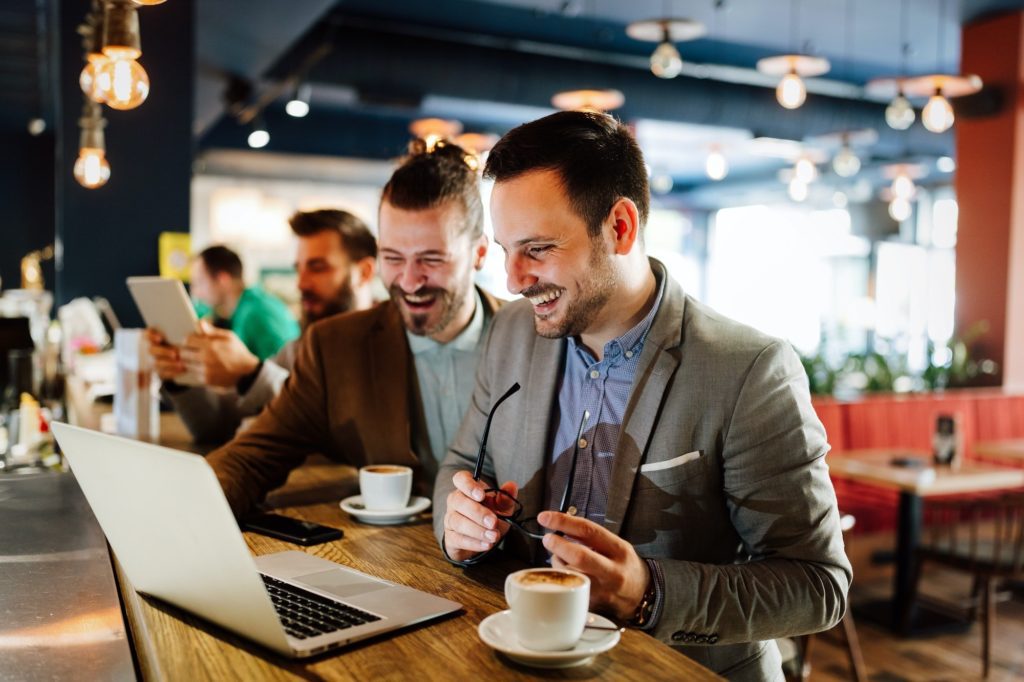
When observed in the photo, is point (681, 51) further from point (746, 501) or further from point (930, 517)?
point (746, 501)

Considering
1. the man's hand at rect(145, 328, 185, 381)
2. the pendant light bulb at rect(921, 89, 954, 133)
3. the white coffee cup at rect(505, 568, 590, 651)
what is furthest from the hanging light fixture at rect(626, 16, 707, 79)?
the white coffee cup at rect(505, 568, 590, 651)

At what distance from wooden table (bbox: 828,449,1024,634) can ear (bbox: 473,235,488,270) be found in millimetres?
2759

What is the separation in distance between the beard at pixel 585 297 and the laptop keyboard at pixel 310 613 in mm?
607

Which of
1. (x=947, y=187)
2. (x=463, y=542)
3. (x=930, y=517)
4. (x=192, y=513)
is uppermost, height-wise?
(x=947, y=187)

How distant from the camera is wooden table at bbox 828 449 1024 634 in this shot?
4445mm

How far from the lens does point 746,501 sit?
1.52 m

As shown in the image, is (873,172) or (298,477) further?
(873,172)

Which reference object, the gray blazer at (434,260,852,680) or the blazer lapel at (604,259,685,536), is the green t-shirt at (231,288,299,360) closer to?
the gray blazer at (434,260,852,680)

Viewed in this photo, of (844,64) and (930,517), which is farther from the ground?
(844,64)

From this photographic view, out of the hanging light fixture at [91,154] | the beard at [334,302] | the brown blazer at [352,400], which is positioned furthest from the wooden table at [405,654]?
the hanging light fixture at [91,154]

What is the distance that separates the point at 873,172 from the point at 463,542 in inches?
594

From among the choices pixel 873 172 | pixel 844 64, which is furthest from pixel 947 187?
pixel 844 64

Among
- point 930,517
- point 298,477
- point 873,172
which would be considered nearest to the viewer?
point 298,477

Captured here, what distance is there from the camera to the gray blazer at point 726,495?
4.67 feet
